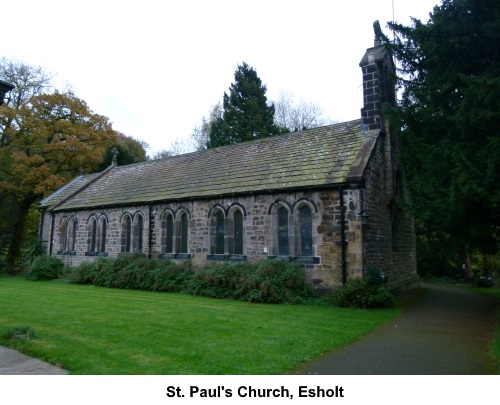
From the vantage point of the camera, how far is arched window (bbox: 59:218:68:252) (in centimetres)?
2489

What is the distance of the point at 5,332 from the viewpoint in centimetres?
775

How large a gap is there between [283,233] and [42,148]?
2422 cm

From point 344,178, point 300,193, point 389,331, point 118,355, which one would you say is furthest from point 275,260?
point 118,355

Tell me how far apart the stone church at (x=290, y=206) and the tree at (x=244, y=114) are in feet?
63.6

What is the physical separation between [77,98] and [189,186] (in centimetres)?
1975

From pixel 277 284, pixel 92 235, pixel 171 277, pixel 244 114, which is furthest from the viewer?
pixel 244 114

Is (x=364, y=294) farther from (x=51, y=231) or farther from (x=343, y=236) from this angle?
(x=51, y=231)

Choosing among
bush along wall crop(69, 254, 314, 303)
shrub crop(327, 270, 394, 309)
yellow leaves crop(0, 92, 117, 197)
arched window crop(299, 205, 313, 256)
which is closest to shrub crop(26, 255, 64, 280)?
bush along wall crop(69, 254, 314, 303)

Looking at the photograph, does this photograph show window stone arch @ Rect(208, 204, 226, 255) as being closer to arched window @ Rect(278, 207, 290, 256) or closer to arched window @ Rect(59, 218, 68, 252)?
arched window @ Rect(278, 207, 290, 256)

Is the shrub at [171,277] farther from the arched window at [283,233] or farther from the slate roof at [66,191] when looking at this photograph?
the slate roof at [66,191]

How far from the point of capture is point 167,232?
19484mm

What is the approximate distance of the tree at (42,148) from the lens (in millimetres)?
29203

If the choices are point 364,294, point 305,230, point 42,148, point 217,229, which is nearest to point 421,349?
point 364,294
